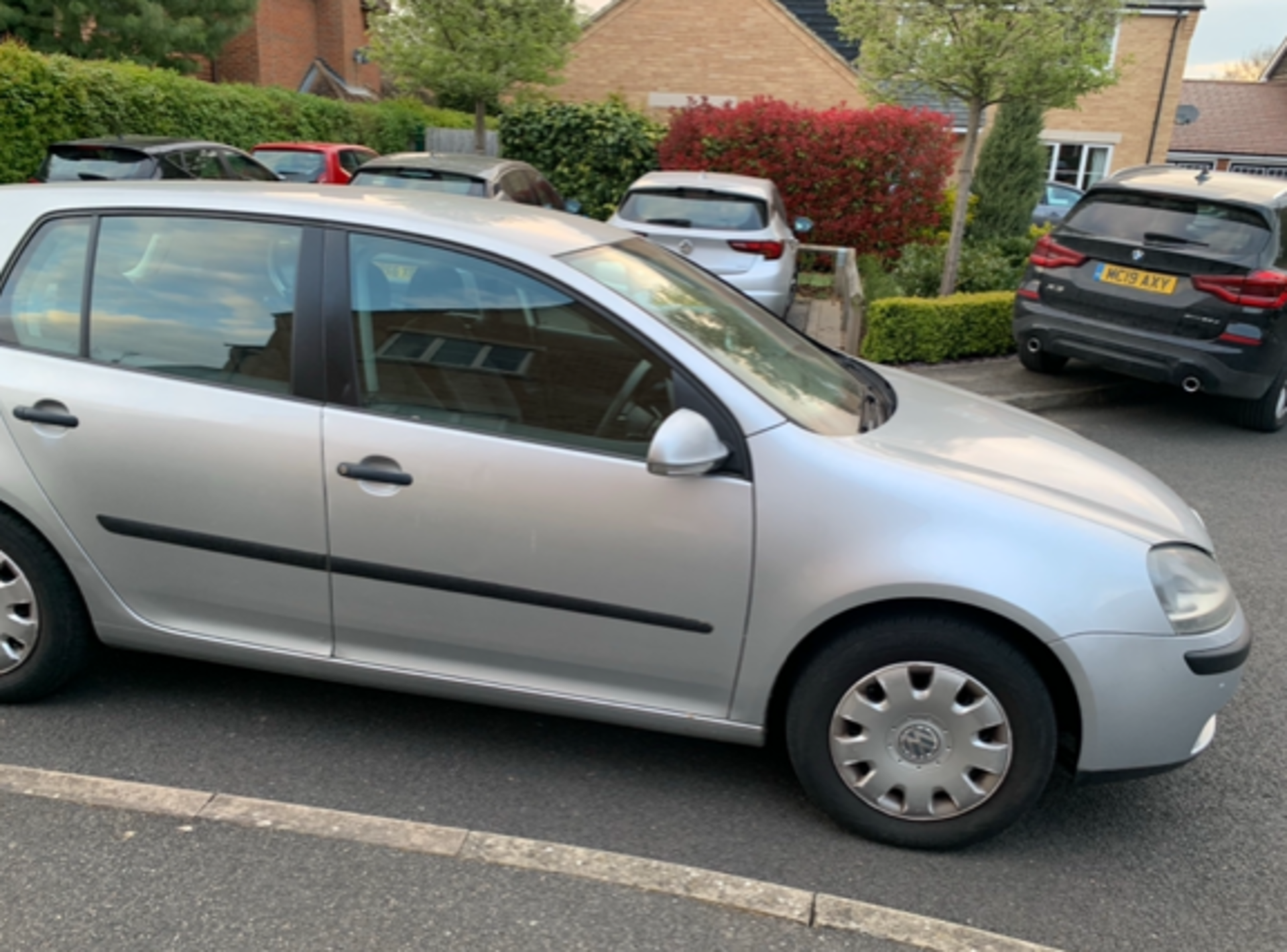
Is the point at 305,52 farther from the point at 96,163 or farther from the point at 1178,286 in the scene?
the point at 1178,286

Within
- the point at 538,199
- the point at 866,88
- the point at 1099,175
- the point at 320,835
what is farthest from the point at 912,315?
the point at 1099,175

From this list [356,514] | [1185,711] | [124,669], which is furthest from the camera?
[124,669]

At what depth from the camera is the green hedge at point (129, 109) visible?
11.4 m

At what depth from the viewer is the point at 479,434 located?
8.91 feet

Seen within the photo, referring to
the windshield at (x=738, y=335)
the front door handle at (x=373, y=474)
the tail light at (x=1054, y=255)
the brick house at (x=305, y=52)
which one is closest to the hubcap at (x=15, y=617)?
the front door handle at (x=373, y=474)

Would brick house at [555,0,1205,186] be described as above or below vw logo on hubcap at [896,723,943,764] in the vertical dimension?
above

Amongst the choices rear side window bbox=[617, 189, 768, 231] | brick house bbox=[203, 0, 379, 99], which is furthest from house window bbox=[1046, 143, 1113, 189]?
rear side window bbox=[617, 189, 768, 231]

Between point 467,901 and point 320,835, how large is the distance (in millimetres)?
472

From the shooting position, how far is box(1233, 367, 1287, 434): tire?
7062 mm

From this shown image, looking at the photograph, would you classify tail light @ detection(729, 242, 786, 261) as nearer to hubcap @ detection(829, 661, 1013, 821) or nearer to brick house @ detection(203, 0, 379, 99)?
hubcap @ detection(829, 661, 1013, 821)

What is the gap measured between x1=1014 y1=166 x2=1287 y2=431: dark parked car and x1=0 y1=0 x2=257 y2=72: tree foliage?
51.4ft

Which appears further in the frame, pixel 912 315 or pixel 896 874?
pixel 912 315

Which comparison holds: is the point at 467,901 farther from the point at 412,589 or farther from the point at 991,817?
the point at 991,817

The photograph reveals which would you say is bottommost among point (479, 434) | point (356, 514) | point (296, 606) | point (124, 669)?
point (124, 669)
